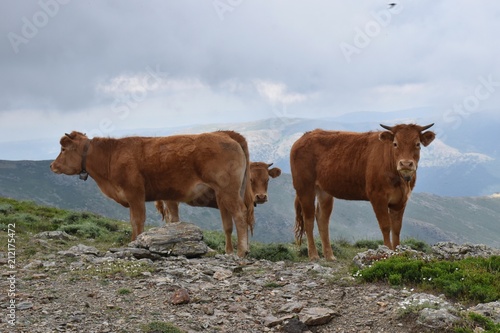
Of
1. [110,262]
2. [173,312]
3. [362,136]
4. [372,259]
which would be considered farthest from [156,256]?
[362,136]

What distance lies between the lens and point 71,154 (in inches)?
689

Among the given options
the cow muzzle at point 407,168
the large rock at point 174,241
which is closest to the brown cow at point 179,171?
the large rock at point 174,241

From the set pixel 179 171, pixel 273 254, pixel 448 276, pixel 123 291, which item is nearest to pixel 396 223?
pixel 273 254

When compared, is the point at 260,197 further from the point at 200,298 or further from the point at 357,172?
the point at 200,298

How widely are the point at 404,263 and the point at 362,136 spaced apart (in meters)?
5.61

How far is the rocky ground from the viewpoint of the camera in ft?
29.0

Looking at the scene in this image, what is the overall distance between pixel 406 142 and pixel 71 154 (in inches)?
390

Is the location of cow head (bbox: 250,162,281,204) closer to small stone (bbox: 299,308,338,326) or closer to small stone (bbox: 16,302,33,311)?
small stone (bbox: 299,308,338,326)

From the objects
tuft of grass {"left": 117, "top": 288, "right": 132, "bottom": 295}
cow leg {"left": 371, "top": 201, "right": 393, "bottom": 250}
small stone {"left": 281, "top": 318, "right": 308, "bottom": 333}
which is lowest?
small stone {"left": 281, "top": 318, "right": 308, "bottom": 333}

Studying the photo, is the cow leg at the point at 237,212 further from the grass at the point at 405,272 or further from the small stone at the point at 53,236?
the small stone at the point at 53,236

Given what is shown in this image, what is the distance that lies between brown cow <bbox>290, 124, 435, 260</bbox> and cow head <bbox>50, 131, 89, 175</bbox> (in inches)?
252

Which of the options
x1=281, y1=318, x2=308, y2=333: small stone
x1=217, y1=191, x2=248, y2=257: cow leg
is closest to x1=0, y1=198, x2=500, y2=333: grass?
x1=217, y1=191, x2=248, y2=257: cow leg

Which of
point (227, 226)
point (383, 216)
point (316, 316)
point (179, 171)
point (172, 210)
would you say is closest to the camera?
point (316, 316)

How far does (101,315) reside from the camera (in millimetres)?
9156
